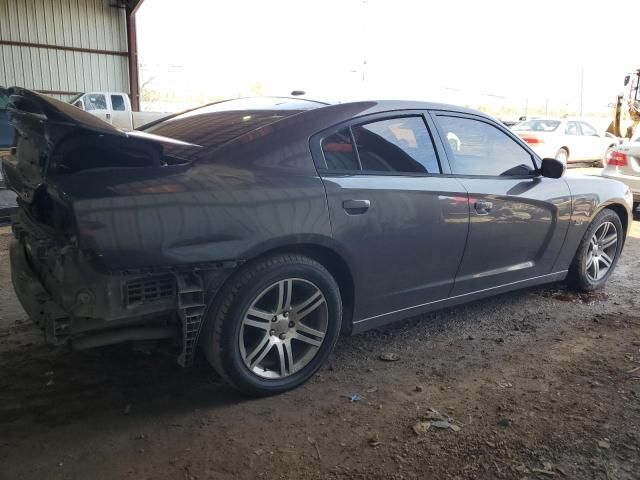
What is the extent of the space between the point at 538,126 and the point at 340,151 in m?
13.9

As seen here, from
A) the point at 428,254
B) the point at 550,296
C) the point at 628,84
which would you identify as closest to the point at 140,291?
the point at 428,254

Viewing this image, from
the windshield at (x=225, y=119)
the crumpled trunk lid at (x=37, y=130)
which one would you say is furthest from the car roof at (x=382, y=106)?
the crumpled trunk lid at (x=37, y=130)

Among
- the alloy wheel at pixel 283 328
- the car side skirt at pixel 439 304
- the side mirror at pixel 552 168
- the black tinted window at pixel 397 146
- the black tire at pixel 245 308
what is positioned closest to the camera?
the black tire at pixel 245 308

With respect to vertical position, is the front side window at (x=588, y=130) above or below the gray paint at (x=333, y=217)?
above

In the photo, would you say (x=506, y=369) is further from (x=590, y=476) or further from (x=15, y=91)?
(x=15, y=91)

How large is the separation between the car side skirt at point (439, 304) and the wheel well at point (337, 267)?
9 cm

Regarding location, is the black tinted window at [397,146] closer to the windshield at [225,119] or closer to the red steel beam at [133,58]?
the windshield at [225,119]

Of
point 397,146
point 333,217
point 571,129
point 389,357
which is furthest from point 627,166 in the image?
point 571,129

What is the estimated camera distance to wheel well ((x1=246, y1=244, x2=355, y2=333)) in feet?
9.73

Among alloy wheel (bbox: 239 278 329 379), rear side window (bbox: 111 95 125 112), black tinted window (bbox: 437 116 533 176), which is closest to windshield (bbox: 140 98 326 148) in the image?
alloy wheel (bbox: 239 278 329 379)

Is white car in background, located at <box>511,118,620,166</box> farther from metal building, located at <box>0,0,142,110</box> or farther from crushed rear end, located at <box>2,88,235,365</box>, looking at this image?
crushed rear end, located at <box>2,88,235,365</box>

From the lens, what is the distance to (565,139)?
49.6ft

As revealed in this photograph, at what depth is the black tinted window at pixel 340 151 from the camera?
3051 mm

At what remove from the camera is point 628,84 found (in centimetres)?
1752
